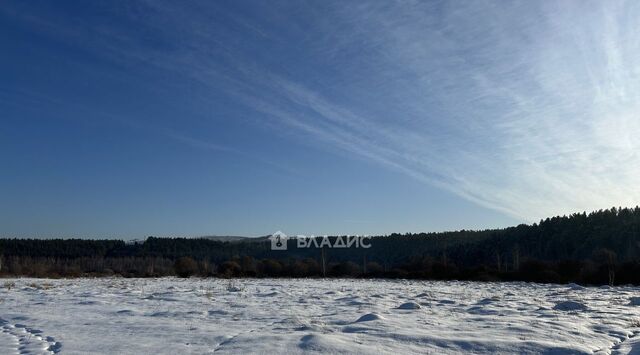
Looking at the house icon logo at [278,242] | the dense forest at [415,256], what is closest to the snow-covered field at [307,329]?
the dense forest at [415,256]

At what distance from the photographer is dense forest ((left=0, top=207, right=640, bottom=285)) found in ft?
123

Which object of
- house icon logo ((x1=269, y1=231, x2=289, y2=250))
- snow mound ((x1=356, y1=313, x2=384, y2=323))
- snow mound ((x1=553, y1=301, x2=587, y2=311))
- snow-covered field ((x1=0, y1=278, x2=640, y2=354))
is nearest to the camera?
snow-covered field ((x1=0, y1=278, x2=640, y2=354))

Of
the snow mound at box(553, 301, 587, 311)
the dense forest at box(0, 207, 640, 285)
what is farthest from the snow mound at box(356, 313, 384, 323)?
the dense forest at box(0, 207, 640, 285)

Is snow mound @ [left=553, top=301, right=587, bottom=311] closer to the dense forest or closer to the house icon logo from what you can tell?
the dense forest

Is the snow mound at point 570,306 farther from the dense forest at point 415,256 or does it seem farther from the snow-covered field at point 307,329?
the dense forest at point 415,256

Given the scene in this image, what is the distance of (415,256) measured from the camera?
73.4 meters

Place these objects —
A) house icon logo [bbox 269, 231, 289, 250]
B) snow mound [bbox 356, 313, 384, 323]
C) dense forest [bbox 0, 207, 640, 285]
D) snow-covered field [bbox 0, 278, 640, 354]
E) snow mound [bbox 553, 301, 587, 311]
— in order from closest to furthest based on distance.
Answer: snow-covered field [bbox 0, 278, 640, 354]
snow mound [bbox 356, 313, 384, 323]
snow mound [bbox 553, 301, 587, 311]
dense forest [bbox 0, 207, 640, 285]
house icon logo [bbox 269, 231, 289, 250]

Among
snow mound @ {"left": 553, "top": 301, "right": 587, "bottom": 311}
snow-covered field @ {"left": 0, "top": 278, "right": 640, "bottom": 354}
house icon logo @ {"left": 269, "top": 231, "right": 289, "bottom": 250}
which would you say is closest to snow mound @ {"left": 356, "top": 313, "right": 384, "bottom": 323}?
snow-covered field @ {"left": 0, "top": 278, "right": 640, "bottom": 354}

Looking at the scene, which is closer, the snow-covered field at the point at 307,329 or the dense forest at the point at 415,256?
the snow-covered field at the point at 307,329

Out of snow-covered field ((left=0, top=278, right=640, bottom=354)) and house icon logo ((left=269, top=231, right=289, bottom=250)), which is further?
house icon logo ((left=269, top=231, right=289, bottom=250))

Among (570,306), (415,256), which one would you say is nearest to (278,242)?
(415,256)

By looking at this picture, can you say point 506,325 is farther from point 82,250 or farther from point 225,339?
point 82,250

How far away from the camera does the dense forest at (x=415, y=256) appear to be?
37.4 meters

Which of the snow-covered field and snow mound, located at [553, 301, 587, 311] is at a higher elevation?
the snow-covered field
